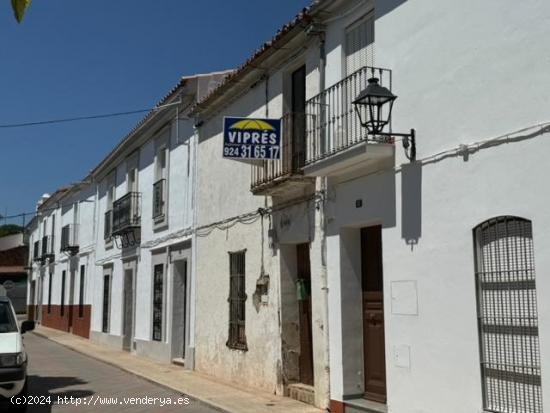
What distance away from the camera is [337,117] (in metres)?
8.52

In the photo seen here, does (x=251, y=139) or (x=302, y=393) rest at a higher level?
(x=251, y=139)

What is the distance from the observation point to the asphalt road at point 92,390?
9.72 m

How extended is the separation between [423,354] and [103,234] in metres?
17.8

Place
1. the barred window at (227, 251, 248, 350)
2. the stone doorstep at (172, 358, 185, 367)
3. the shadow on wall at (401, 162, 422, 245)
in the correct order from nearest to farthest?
1. the shadow on wall at (401, 162, 422, 245)
2. the barred window at (227, 251, 248, 350)
3. the stone doorstep at (172, 358, 185, 367)

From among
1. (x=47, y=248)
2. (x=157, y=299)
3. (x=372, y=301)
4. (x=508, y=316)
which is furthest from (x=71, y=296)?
(x=508, y=316)

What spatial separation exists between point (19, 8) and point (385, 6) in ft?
17.0

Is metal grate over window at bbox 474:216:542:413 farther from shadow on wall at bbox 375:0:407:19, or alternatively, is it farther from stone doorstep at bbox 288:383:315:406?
stone doorstep at bbox 288:383:315:406

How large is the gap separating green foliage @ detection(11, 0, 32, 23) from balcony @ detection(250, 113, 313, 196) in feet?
19.6

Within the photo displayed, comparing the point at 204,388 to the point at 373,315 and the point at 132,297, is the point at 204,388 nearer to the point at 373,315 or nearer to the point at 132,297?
the point at 373,315

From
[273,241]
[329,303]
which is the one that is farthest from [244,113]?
[329,303]

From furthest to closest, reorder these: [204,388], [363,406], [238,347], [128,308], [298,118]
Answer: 1. [128,308]
2. [238,347]
3. [204,388]
4. [298,118]
5. [363,406]

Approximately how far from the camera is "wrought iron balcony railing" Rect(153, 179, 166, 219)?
1647cm

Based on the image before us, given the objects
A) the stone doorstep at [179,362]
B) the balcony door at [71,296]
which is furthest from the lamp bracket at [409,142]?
the balcony door at [71,296]

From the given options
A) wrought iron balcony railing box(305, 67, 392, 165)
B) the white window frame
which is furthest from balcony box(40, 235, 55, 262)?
wrought iron balcony railing box(305, 67, 392, 165)
